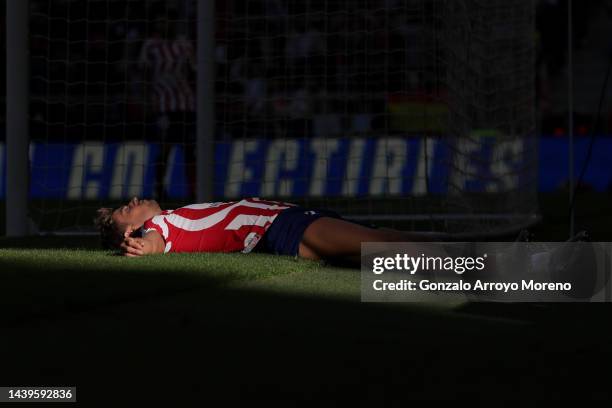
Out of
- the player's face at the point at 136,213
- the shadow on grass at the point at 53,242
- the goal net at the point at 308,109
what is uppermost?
the goal net at the point at 308,109

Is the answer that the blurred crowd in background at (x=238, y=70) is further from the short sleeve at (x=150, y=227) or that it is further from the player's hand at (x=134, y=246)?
the player's hand at (x=134, y=246)

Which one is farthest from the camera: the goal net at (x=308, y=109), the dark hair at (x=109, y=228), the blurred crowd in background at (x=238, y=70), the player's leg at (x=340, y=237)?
the blurred crowd in background at (x=238, y=70)

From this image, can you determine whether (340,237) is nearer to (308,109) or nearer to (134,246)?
(134,246)

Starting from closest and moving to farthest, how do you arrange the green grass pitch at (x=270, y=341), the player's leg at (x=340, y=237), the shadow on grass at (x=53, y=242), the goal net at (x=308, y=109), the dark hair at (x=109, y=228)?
the green grass pitch at (x=270, y=341)
the player's leg at (x=340, y=237)
the dark hair at (x=109, y=228)
the shadow on grass at (x=53, y=242)
the goal net at (x=308, y=109)

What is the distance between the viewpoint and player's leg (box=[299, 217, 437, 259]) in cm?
409

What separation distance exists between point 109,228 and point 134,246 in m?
0.42

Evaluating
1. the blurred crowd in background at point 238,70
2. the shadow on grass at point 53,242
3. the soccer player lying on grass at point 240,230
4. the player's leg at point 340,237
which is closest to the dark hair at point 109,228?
the soccer player lying on grass at point 240,230

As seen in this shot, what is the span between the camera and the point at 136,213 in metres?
4.41

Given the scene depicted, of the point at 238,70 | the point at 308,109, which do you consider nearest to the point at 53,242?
the point at 238,70

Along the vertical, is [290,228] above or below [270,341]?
above

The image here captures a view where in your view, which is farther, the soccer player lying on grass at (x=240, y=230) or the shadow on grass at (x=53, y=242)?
the shadow on grass at (x=53, y=242)

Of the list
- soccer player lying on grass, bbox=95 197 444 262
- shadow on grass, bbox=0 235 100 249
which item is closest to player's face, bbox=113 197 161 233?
soccer player lying on grass, bbox=95 197 444 262

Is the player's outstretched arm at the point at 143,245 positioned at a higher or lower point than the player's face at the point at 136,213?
lower

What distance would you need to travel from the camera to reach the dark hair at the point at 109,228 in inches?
179
